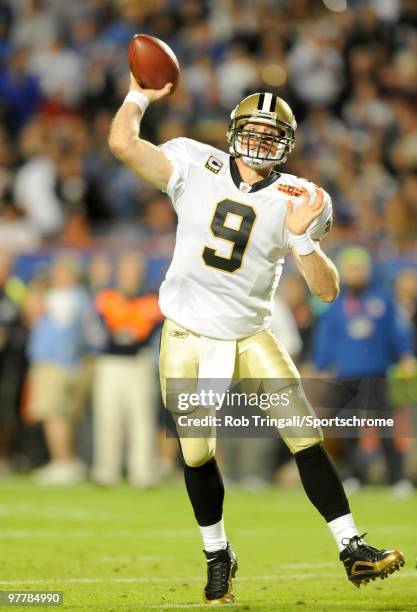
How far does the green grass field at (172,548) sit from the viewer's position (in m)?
5.14

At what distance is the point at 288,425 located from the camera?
16.4 ft

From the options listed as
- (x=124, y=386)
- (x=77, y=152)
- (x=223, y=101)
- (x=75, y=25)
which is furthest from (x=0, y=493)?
(x=75, y=25)

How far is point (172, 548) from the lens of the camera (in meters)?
6.88

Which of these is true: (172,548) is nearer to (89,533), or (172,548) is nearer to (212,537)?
(89,533)

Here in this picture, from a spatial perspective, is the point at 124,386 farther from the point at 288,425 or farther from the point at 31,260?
the point at 288,425

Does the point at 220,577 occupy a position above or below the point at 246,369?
below

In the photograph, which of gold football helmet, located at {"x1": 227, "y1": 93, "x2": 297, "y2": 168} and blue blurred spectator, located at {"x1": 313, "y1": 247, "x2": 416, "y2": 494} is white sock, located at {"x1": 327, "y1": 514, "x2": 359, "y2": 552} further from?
blue blurred spectator, located at {"x1": 313, "y1": 247, "x2": 416, "y2": 494}

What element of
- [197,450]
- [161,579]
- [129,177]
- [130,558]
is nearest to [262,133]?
[197,450]

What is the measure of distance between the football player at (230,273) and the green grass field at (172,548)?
0.34 metres

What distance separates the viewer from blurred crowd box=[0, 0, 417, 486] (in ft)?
35.2

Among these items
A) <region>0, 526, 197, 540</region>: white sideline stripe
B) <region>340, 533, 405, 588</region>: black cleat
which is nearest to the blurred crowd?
<region>0, 526, 197, 540</region>: white sideline stripe

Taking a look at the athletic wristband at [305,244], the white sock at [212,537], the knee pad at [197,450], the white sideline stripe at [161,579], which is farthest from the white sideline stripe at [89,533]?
the athletic wristband at [305,244]

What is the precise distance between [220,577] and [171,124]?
8289 mm

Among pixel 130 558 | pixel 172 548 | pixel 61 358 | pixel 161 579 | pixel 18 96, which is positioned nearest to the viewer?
pixel 161 579
